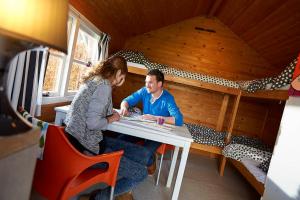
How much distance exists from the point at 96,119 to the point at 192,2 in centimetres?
267

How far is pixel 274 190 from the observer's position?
1.93 m

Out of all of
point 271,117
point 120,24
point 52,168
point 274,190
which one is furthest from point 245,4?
point 52,168

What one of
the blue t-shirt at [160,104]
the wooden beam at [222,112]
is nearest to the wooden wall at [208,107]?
the wooden beam at [222,112]

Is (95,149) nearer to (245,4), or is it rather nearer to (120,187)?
(120,187)

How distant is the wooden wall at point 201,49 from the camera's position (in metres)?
4.23

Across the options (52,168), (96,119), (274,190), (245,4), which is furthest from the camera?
(245,4)

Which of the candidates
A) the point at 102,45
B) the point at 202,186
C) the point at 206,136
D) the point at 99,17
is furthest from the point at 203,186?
the point at 99,17

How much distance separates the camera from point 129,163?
1.65m

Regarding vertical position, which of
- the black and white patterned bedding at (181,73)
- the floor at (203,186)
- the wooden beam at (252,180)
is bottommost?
the floor at (203,186)

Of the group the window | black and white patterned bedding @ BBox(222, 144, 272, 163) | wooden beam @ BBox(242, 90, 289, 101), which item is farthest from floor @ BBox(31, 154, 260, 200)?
the window

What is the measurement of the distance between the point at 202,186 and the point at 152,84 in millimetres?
1350

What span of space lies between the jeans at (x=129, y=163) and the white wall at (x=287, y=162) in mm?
1063

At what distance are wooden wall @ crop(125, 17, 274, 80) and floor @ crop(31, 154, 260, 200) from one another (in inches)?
65.4

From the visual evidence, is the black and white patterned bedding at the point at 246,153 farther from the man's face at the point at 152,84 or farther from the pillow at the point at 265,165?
the man's face at the point at 152,84
